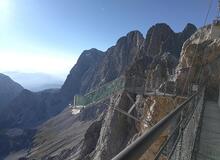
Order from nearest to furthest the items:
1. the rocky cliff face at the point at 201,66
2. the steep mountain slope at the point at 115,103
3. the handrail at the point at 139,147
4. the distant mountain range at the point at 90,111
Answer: the handrail at the point at 139,147 < the rocky cliff face at the point at 201,66 < the steep mountain slope at the point at 115,103 < the distant mountain range at the point at 90,111

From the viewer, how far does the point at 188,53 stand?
2681 centimetres

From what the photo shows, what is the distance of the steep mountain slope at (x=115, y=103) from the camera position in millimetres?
36188

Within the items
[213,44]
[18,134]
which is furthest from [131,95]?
[18,134]

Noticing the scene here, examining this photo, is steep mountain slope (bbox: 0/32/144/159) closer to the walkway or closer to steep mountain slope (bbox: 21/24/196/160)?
steep mountain slope (bbox: 21/24/196/160)

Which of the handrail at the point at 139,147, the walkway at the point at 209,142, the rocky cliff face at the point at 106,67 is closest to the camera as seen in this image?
the handrail at the point at 139,147

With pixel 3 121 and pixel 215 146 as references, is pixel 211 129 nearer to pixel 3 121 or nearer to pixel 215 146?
pixel 215 146

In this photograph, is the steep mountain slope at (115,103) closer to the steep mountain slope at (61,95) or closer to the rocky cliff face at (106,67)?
the rocky cliff face at (106,67)

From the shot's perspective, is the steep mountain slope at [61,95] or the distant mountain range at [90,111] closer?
the distant mountain range at [90,111]

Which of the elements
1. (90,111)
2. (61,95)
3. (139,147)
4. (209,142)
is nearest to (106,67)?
(90,111)

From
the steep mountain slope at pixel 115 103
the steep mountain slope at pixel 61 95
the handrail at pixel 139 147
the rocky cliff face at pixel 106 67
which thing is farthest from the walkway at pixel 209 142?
the steep mountain slope at pixel 61 95

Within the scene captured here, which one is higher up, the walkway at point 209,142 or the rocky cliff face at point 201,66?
the rocky cliff face at point 201,66

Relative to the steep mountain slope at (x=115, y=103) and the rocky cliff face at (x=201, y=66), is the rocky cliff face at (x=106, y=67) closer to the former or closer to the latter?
the steep mountain slope at (x=115, y=103)

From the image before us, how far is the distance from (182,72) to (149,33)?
249ft

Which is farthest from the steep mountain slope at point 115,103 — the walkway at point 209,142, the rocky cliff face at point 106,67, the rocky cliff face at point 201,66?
the walkway at point 209,142
